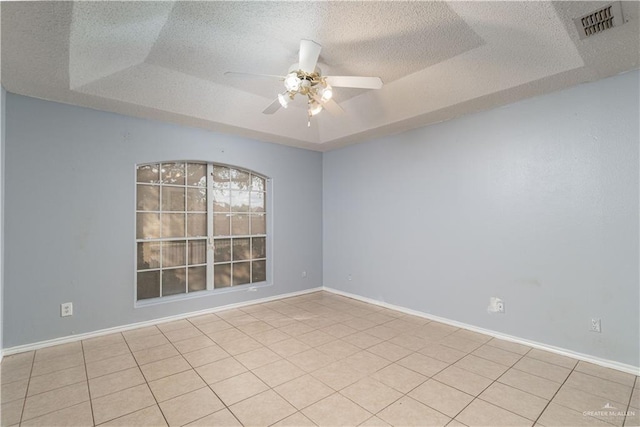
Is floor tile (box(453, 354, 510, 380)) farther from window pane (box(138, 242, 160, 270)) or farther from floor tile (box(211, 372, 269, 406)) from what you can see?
window pane (box(138, 242, 160, 270))

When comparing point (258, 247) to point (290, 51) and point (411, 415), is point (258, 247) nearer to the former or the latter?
point (290, 51)

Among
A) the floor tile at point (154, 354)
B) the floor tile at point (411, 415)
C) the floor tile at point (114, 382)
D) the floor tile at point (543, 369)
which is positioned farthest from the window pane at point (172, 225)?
the floor tile at point (543, 369)

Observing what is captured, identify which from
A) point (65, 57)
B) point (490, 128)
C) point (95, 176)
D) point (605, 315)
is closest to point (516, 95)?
point (490, 128)

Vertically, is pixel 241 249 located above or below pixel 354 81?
below

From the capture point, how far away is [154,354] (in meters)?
3.02

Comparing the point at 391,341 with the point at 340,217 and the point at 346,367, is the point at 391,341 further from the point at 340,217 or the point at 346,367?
the point at 340,217

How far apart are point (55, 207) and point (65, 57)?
1.59 meters

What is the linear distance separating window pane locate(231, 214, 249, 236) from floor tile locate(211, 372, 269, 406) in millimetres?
2558

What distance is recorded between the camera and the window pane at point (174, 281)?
163 inches

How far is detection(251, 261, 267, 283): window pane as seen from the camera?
5020 millimetres

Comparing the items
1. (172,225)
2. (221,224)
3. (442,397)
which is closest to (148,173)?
(172,225)

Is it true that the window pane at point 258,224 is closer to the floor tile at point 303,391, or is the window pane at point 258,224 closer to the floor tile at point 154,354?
the floor tile at point 154,354

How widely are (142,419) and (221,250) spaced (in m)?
2.77

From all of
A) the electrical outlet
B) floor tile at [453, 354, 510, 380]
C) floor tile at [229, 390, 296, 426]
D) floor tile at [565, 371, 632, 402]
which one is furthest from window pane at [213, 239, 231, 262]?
floor tile at [565, 371, 632, 402]
